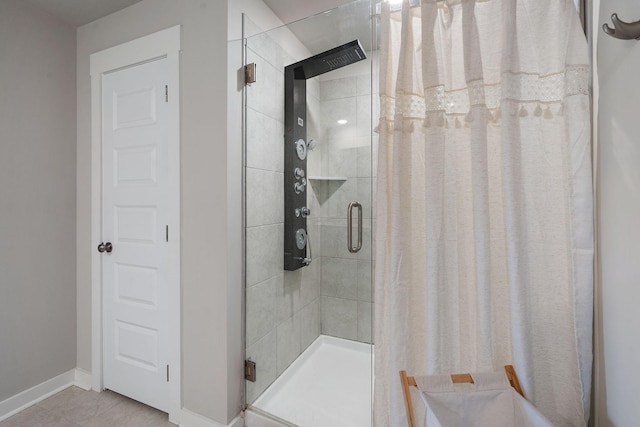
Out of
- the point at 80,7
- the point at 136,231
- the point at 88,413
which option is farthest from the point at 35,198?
the point at 88,413

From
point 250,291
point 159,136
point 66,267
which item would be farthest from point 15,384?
point 159,136

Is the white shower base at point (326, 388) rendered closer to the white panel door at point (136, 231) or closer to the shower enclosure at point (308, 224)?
the shower enclosure at point (308, 224)

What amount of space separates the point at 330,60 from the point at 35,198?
2105 mm

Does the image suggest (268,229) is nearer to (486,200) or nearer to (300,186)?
(300,186)

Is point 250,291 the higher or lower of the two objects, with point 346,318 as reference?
higher

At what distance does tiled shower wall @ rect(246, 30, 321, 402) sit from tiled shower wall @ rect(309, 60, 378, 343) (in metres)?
0.08

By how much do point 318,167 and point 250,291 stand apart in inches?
33.2

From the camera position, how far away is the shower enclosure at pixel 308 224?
1625mm

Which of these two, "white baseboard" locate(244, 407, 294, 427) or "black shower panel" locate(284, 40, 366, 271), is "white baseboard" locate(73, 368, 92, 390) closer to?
"white baseboard" locate(244, 407, 294, 427)

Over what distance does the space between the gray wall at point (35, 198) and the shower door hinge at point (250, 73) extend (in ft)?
4.70

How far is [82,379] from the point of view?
6.97 feet

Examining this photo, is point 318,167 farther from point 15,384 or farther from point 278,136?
point 15,384

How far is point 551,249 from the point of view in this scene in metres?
1.07

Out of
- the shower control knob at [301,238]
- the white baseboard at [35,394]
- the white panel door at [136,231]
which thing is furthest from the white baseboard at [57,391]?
the shower control knob at [301,238]
